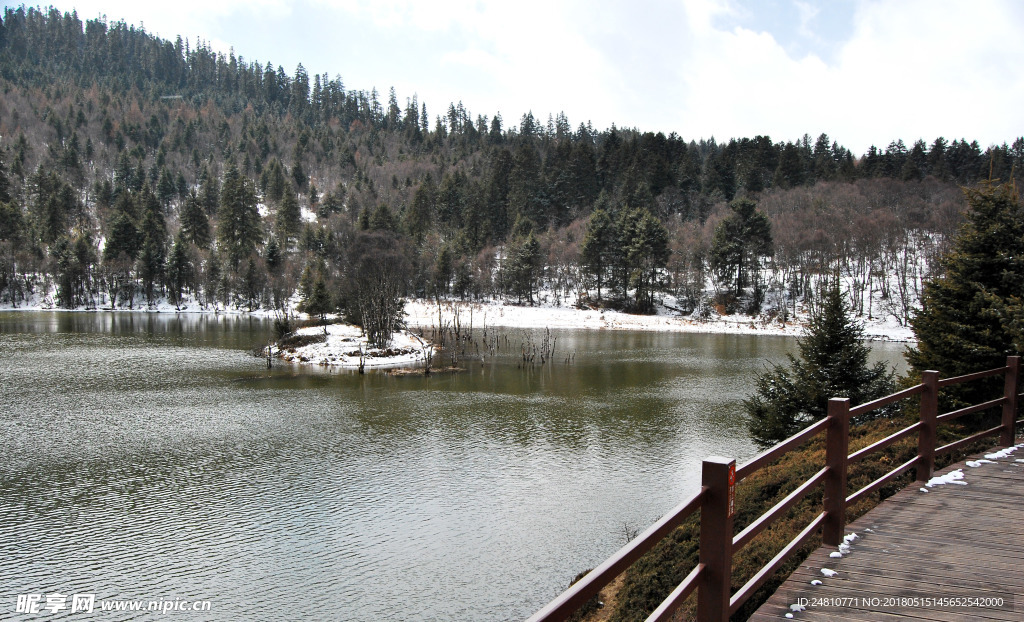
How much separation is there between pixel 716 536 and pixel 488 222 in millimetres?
103207

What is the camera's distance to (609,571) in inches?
102

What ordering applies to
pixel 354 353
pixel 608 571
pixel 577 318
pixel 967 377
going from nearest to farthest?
pixel 608 571
pixel 967 377
pixel 354 353
pixel 577 318

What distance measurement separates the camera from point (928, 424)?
698cm

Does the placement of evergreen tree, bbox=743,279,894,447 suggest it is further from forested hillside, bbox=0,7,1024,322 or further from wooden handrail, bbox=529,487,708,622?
forested hillside, bbox=0,7,1024,322

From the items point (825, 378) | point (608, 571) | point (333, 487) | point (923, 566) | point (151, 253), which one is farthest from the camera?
point (151, 253)

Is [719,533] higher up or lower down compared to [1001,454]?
higher up

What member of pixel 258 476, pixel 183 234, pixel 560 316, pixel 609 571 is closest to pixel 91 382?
pixel 258 476

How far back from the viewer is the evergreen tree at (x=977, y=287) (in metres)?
12.1

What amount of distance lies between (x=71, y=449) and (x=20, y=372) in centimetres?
1903

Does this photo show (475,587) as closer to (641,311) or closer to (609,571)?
(609,571)

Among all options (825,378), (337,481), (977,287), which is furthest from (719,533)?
(337,481)

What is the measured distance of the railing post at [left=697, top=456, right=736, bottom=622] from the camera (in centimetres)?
326

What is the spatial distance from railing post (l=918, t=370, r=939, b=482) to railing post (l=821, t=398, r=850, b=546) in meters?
2.29

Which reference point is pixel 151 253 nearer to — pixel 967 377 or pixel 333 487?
pixel 333 487
